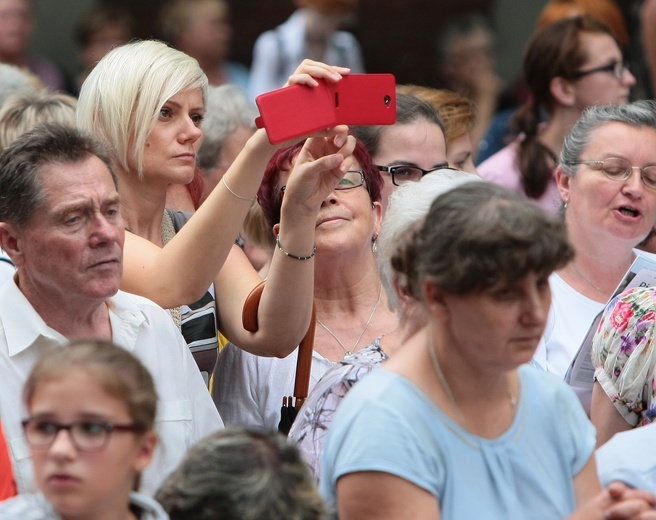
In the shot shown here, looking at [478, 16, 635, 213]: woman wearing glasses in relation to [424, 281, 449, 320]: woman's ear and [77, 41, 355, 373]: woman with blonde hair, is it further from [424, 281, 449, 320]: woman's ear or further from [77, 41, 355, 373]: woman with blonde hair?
[424, 281, 449, 320]: woman's ear

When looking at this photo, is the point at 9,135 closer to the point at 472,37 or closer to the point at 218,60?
the point at 218,60

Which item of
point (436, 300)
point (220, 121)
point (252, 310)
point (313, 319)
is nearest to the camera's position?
point (436, 300)

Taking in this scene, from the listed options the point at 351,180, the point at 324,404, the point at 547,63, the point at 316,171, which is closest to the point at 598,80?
the point at 547,63

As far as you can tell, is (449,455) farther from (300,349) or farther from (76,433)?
(300,349)

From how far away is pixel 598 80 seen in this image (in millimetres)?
4984

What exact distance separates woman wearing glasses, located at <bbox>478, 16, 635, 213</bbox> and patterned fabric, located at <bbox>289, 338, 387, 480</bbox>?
88.9 inches

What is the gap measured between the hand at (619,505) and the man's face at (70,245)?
1.16 metres

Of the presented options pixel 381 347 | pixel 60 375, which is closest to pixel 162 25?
pixel 381 347

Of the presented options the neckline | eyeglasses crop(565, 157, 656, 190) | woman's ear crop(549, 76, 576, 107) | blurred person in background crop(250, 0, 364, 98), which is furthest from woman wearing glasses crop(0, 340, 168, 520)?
blurred person in background crop(250, 0, 364, 98)

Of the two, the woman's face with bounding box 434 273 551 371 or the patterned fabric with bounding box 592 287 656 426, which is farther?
the patterned fabric with bounding box 592 287 656 426

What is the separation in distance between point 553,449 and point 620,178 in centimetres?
157

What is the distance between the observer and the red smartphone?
2.66m

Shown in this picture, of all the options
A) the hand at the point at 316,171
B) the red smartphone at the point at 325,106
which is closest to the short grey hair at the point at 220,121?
the hand at the point at 316,171

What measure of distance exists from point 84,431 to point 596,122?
222 cm
